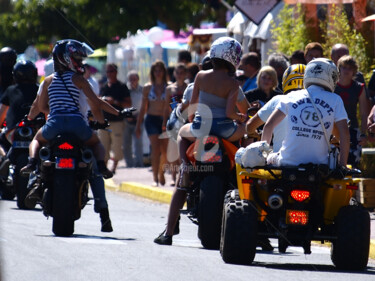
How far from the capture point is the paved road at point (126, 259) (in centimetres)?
793

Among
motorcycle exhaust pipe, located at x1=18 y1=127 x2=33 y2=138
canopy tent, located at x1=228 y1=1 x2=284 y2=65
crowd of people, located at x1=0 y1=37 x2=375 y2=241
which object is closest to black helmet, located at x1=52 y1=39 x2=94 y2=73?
crowd of people, located at x1=0 y1=37 x2=375 y2=241

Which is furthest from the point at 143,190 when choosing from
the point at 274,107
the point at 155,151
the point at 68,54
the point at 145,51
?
the point at 145,51

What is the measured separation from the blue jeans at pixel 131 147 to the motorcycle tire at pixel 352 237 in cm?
1379

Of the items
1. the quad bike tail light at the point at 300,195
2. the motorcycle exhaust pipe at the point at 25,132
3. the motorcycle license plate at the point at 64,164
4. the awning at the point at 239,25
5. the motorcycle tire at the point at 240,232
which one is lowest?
the motorcycle tire at the point at 240,232

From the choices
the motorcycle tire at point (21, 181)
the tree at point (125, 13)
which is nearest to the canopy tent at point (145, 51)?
the tree at point (125, 13)

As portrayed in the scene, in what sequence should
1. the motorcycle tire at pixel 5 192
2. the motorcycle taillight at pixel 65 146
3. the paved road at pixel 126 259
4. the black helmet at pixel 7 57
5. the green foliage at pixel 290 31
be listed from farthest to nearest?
the green foliage at pixel 290 31 < the black helmet at pixel 7 57 < the motorcycle tire at pixel 5 192 < the motorcycle taillight at pixel 65 146 < the paved road at pixel 126 259

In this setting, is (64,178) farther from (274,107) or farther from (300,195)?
(300,195)

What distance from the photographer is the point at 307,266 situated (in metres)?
8.95

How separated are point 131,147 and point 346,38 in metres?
7.70

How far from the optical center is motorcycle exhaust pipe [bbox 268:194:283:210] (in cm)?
848

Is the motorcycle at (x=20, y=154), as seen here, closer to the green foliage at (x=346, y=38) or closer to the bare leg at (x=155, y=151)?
the bare leg at (x=155, y=151)

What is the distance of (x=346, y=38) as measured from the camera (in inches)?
620

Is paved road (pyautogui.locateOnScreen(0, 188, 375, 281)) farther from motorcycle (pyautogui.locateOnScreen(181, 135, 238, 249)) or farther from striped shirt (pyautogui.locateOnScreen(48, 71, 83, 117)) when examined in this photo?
striped shirt (pyautogui.locateOnScreen(48, 71, 83, 117))

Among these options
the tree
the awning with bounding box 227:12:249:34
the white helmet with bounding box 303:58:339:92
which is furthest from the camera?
the tree
